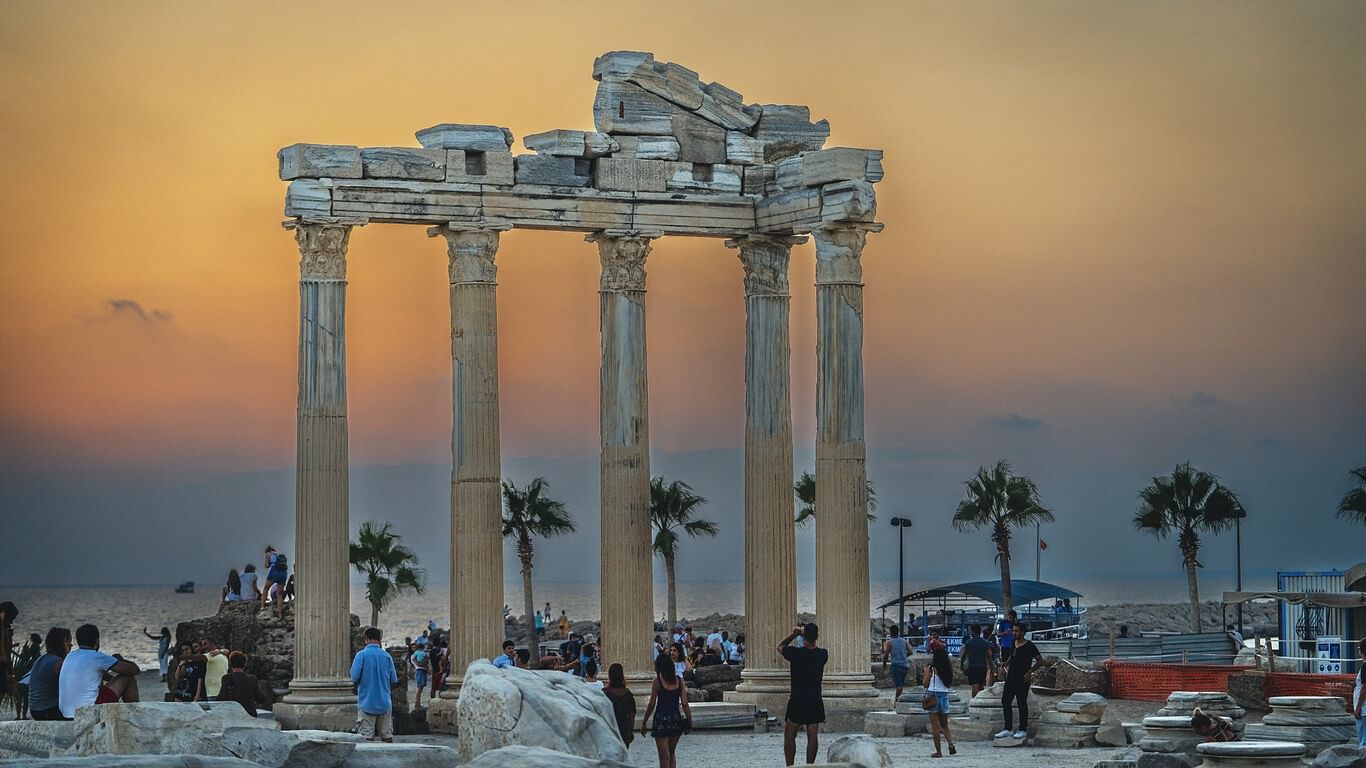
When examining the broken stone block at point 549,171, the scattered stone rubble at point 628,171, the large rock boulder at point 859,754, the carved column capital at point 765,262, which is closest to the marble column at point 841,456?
the scattered stone rubble at point 628,171

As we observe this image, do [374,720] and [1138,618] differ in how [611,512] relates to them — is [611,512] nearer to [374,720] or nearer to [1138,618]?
[374,720]

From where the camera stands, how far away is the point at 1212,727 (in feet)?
96.5

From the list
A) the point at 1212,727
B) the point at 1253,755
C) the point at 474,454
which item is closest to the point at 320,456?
the point at 474,454

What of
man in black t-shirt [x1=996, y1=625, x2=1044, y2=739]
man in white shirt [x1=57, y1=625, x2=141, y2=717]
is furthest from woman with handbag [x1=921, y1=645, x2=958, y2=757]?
man in white shirt [x1=57, y1=625, x2=141, y2=717]

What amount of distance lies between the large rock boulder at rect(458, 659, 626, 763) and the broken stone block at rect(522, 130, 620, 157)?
14.7 meters

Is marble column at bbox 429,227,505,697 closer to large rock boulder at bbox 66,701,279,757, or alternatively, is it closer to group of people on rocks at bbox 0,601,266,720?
group of people on rocks at bbox 0,601,266,720

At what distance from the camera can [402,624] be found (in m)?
180

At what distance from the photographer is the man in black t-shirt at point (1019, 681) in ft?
109

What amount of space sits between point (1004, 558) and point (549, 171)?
1467 inches

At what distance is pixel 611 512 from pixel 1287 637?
1782 cm

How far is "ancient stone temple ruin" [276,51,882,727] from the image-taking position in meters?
36.4

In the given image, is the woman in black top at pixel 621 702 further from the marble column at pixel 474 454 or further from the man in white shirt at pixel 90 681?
the marble column at pixel 474 454

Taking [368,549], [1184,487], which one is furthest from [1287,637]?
[368,549]

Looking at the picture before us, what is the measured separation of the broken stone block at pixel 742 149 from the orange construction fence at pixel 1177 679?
12328 mm
